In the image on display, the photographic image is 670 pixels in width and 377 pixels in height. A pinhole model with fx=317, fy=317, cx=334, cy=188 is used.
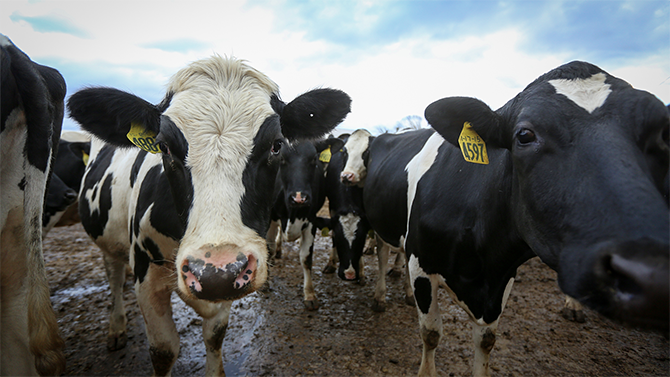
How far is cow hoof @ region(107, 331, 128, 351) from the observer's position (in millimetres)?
3451

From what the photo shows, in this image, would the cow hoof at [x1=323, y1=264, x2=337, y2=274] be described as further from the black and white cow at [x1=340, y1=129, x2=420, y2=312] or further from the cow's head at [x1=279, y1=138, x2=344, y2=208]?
the cow's head at [x1=279, y1=138, x2=344, y2=208]

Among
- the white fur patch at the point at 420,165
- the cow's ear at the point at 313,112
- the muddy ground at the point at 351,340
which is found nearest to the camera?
the cow's ear at the point at 313,112

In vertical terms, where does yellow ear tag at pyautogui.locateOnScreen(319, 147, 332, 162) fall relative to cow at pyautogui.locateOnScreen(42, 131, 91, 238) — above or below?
above

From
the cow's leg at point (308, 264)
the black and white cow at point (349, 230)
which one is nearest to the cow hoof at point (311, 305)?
the cow's leg at point (308, 264)

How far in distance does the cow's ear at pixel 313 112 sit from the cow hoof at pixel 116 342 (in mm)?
3126

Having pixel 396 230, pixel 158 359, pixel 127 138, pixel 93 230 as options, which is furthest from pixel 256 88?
pixel 93 230

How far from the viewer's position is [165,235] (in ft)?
7.25

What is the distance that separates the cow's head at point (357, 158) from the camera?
5.13m

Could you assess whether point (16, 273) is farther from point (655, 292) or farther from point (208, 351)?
point (655, 292)

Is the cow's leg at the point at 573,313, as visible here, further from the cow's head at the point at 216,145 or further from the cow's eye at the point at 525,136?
the cow's head at the point at 216,145

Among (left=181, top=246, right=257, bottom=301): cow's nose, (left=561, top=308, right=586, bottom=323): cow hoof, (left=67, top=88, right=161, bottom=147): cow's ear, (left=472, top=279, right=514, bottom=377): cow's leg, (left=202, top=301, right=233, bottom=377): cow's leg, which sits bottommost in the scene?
(left=561, top=308, right=586, bottom=323): cow hoof

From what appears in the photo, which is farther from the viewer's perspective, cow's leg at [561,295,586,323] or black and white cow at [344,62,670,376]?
cow's leg at [561,295,586,323]

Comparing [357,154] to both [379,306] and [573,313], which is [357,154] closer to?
[379,306]

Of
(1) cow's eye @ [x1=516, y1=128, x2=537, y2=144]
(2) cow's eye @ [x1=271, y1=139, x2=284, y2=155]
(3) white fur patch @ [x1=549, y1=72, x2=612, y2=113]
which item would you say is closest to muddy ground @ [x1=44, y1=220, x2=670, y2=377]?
(2) cow's eye @ [x1=271, y1=139, x2=284, y2=155]
